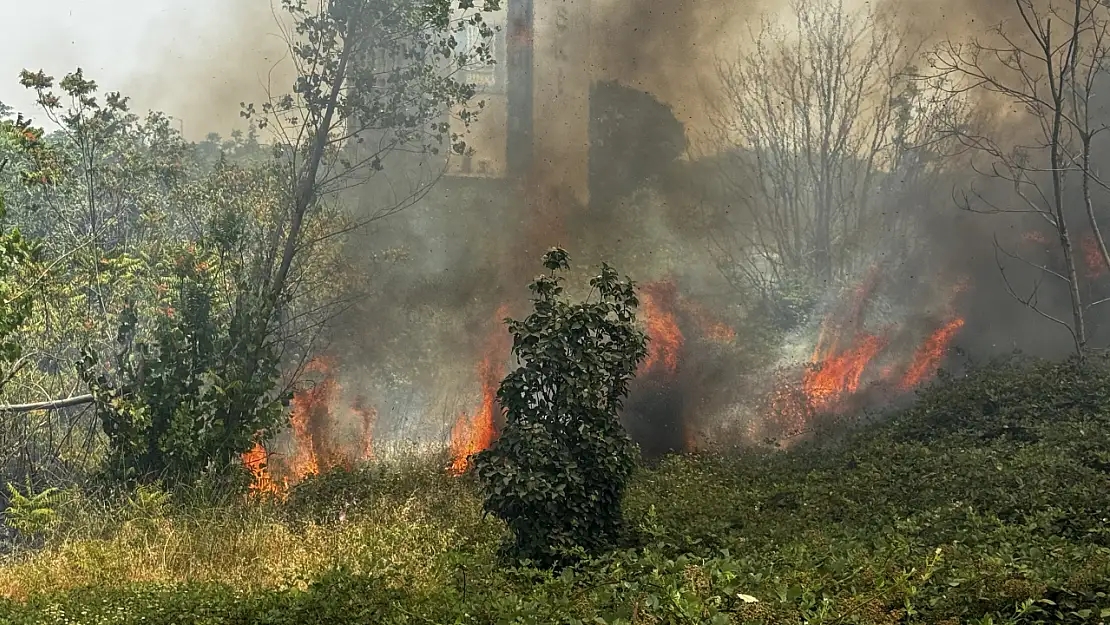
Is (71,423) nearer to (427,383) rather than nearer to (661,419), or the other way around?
(427,383)

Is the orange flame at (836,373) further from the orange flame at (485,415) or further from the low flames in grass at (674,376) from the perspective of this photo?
the orange flame at (485,415)

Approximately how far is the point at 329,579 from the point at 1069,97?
16.5m

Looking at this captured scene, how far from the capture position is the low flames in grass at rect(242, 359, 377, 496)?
1584 cm

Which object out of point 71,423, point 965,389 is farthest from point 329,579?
point 965,389

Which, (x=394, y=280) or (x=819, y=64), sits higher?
(x=819, y=64)

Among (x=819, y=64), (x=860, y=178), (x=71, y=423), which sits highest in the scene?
(x=819, y=64)

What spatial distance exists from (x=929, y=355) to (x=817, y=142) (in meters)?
5.86

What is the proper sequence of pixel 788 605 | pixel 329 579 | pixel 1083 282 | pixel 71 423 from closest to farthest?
pixel 788 605 < pixel 329 579 < pixel 71 423 < pixel 1083 282

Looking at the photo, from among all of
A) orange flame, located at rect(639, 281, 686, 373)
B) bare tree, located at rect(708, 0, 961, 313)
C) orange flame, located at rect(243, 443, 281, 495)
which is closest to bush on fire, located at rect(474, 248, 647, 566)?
orange flame, located at rect(243, 443, 281, 495)

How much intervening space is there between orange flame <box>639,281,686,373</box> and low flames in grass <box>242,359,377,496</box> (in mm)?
5900

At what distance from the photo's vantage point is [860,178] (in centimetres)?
1955

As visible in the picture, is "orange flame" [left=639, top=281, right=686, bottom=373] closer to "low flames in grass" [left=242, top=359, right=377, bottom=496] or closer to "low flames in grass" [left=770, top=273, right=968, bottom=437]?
"low flames in grass" [left=770, top=273, right=968, bottom=437]

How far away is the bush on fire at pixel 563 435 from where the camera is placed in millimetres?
9641

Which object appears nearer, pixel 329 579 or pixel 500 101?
pixel 329 579
